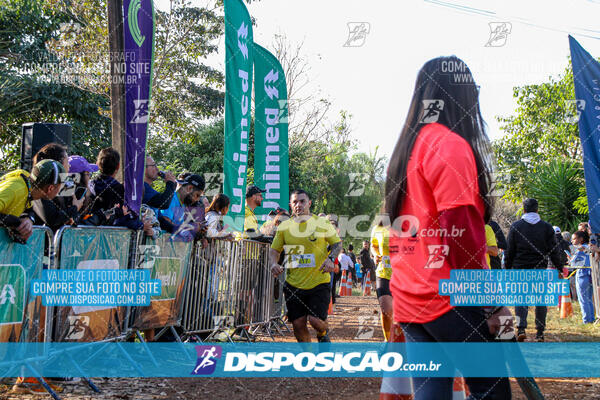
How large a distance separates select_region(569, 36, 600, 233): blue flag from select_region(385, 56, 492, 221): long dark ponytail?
767 cm

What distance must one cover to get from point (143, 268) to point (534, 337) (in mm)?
6948

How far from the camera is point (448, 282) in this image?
2.46 meters

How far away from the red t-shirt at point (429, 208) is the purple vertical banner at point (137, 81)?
15.6 ft

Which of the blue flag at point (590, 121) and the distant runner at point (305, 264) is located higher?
the blue flag at point (590, 121)

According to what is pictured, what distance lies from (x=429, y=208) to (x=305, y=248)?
5.08 meters

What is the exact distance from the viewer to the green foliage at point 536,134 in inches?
1257

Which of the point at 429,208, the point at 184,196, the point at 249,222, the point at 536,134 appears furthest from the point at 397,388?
the point at 536,134

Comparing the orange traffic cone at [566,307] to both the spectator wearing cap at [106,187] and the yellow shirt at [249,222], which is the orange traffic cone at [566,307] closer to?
the yellow shirt at [249,222]

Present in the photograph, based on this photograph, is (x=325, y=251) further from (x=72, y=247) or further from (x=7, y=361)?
(x=7, y=361)

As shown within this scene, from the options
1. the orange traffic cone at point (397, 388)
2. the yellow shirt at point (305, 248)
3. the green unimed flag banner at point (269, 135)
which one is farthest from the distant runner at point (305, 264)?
the green unimed flag banner at point (269, 135)

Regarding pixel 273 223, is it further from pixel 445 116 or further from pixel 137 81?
pixel 445 116

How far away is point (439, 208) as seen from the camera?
234 cm

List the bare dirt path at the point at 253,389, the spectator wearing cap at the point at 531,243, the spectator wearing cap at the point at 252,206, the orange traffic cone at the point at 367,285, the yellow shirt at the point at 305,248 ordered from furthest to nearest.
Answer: the orange traffic cone at the point at 367,285 → the spectator wearing cap at the point at 252,206 → the spectator wearing cap at the point at 531,243 → the yellow shirt at the point at 305,248 → the bare dirt path at the point at 253,389

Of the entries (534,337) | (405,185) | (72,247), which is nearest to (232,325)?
(72,247)
